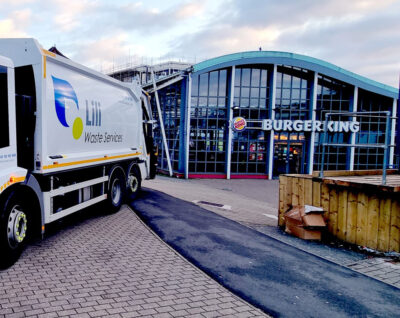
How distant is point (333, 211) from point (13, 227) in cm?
643

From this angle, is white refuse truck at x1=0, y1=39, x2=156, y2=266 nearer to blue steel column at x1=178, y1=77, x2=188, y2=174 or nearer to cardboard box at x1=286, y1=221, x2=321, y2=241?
cardboard box at x1=286, y1=221, x2=321, y2=241

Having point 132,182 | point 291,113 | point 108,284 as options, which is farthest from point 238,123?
point 108,284

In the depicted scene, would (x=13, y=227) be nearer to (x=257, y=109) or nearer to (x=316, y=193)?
(x=316, y=193)

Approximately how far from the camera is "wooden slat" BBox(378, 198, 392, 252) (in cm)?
673

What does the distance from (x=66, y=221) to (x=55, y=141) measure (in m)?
2.53

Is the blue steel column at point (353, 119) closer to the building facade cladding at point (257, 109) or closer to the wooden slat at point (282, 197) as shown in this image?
the building facade cladding at point (257, 109)

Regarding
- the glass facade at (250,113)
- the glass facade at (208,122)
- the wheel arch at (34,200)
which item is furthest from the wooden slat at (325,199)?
the glass facade at (250,113)

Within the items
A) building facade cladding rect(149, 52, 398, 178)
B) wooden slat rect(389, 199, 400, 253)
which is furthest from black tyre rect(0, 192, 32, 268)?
building facade cladding rect(149, 52, 398, 178)

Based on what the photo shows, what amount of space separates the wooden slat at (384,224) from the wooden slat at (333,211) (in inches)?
39.8

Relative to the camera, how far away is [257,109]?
867 inches

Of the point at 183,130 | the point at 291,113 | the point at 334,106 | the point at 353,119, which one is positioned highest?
the point at 334,106

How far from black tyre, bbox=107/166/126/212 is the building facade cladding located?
11179mm

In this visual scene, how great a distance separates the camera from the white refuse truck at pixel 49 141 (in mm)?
5156

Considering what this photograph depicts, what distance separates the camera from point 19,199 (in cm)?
536
